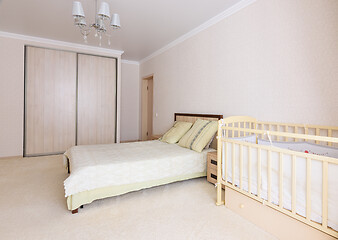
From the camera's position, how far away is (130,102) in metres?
5.82

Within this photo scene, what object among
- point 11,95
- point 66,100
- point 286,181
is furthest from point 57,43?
point 286,181

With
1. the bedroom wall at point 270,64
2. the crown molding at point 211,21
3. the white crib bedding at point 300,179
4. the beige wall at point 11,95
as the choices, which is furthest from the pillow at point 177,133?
the beige wall at point 11,95

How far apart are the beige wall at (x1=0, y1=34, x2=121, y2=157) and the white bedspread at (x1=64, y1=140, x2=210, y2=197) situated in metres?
2.20

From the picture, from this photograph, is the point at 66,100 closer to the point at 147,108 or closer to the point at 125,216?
the point at 147,108

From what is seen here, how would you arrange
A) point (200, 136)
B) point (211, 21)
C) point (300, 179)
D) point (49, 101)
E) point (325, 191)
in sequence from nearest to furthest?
point (325, 191) < point (300, 179) < point (200, 136) < point (211, 21) < point (49, 101)

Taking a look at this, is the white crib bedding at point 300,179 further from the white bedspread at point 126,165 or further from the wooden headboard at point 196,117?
the wooden headboard at point 196,117

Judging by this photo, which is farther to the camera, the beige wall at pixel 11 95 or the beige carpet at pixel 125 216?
the beige wall at pixel 11 95

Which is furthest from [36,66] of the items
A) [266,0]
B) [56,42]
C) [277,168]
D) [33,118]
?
[277,168]

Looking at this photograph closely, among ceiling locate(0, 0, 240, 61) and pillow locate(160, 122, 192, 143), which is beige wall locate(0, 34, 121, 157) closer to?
ceiling locate(0, 0, 240, 61)

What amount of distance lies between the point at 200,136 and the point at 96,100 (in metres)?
2.99

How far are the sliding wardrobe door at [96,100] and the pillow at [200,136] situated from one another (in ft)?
8.37

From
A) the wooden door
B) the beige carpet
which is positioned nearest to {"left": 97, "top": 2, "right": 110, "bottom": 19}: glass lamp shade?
the beige carpet

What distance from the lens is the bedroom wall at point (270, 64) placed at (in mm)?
1761

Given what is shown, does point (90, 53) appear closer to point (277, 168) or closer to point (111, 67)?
point (111, 67)
